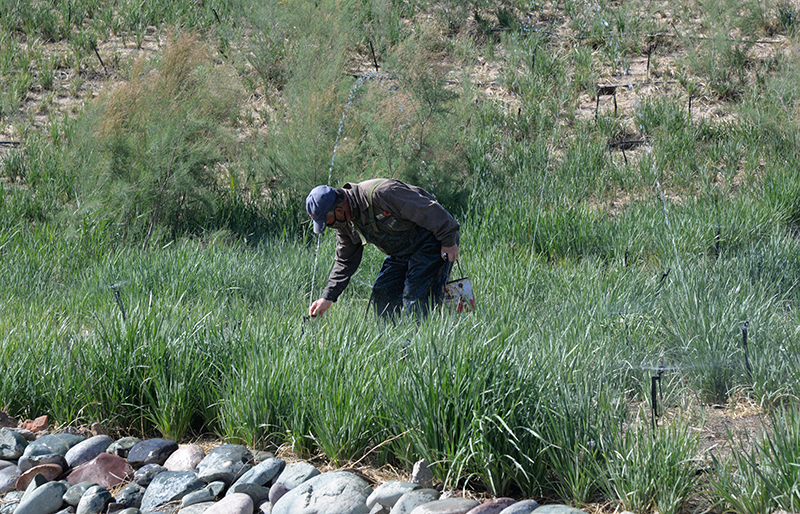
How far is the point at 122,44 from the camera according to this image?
12977mm

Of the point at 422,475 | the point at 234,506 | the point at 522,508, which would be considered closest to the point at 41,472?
the point at 234,506

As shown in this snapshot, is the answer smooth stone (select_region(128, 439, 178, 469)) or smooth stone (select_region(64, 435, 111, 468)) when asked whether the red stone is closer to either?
smooth stone (select_region(64, 435, 111, 468))

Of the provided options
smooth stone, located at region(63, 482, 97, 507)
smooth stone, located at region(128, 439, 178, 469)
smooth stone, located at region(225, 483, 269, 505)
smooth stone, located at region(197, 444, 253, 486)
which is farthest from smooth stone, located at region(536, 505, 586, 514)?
smooth stone, located at region(63, 482, 97, 507)

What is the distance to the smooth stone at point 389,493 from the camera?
3305mm

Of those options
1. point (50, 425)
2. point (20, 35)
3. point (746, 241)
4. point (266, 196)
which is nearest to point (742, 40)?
point (746, 241)

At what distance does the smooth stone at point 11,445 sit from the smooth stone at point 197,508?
4.29ft

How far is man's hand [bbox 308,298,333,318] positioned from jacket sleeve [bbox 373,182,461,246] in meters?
0.77

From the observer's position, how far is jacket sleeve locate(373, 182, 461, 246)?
4914mm

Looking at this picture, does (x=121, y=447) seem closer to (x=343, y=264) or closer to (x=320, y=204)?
(x=320, y=204)

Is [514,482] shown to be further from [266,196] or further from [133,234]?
[266,196]

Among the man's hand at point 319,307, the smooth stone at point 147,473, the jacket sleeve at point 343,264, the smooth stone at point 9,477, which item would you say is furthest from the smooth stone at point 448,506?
the smooth stone at point 9,477

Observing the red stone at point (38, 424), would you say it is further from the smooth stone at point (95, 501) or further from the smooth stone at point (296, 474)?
the smooth stone at point (296, 474)

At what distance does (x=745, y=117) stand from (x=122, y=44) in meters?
10.3

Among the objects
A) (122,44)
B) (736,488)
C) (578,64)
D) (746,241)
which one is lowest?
(746,241)
